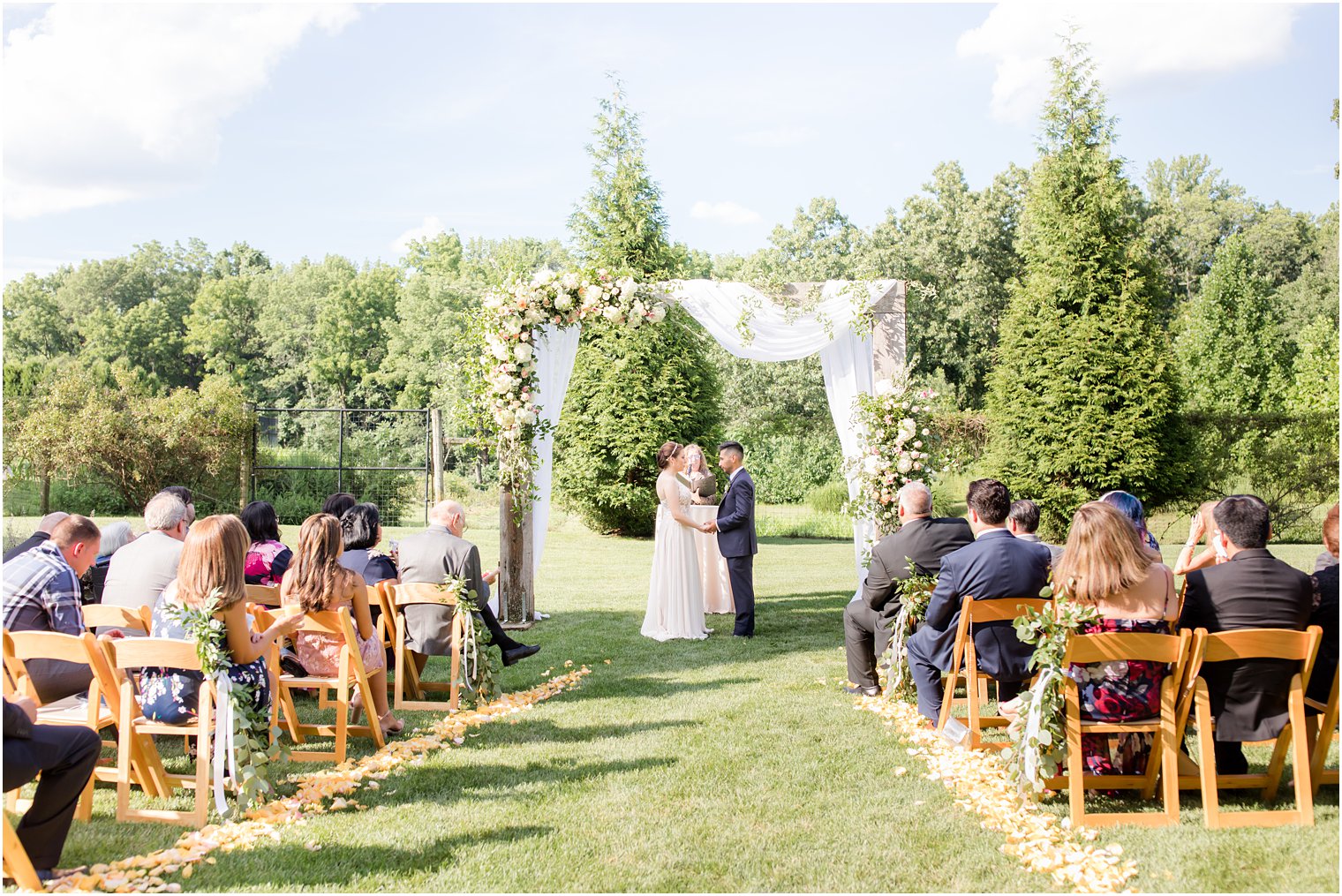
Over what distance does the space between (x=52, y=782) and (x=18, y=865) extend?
28 centimetres

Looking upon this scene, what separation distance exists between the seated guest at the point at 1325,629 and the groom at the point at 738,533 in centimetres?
481

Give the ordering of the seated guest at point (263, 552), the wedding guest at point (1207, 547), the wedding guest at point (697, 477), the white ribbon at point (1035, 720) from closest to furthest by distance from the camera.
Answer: the white ribbon at point (1035, 720) → the wedding guest at point (1207, 547) → the seated guest at point (263, 552) → the wedding guest at point (697, 477)

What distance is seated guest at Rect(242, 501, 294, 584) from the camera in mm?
6293

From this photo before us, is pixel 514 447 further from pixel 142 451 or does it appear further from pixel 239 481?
pixel 142 451

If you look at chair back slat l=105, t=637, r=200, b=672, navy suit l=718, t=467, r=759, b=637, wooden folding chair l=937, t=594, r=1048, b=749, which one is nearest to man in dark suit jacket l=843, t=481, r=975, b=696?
wooden folding chair l=937, t=594, r=1048, b=749

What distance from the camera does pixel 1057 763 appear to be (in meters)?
4.40

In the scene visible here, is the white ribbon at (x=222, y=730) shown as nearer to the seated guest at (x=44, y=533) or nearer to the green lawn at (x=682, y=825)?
the green lawn at (x=682, y=825)

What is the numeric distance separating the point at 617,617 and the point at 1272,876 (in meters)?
7.13

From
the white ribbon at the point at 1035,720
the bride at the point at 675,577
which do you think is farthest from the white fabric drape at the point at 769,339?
the white ribbon at the point at 1035,720

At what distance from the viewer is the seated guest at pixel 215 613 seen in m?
4.29

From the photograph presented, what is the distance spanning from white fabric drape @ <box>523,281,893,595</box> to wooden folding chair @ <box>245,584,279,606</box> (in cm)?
399

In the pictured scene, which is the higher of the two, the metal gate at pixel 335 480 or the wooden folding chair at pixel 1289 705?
the metal gate at pixel 335 480

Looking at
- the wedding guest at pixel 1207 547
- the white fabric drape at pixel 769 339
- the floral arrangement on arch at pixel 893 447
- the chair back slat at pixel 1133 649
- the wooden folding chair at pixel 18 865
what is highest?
the white fabric drape at pixel 769 339

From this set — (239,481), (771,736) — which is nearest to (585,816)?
(771,736)
